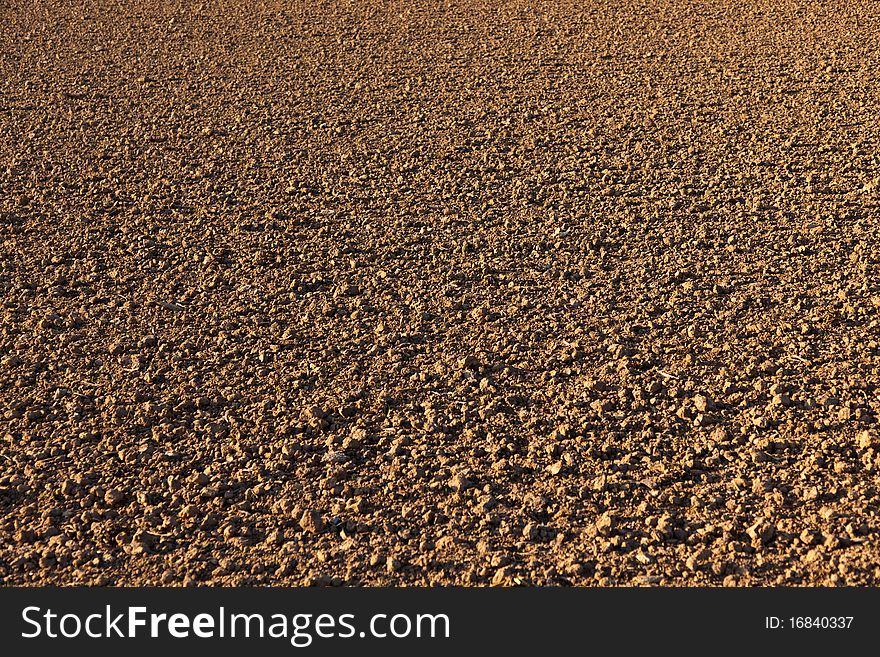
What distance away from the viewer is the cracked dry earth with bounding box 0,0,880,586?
10.2 feet

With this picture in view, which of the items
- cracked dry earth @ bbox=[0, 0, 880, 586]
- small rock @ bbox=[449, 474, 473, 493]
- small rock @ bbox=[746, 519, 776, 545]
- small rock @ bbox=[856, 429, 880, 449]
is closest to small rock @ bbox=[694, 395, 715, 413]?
cracked dry earth @ bbox=[0, 0, 880, 586]

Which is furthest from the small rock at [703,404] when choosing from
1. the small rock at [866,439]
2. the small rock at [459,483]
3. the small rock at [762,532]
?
the small rock at [459,483]

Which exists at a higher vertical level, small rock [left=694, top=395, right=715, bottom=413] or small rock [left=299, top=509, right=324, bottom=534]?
small rock [left=694, top=395, right=715, bottom=413]

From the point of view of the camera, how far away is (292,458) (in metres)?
3.46

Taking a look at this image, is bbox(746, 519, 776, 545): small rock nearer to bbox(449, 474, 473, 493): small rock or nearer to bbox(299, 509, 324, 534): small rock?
bbox(449, 474, 473, 493): small rock

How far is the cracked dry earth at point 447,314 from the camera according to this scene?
10.2ft

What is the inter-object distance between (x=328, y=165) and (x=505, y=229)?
1.34 m

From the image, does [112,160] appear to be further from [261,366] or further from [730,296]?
[730,296]

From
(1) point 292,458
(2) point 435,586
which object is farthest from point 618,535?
(1) point 292,458

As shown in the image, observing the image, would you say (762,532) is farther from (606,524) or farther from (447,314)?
(447,314)

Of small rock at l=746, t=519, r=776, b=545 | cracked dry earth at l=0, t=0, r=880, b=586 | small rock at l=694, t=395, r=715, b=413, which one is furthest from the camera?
small rock at l=694, t=395, r=715, b=413

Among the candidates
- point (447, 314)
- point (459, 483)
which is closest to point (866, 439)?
point (459, 483)

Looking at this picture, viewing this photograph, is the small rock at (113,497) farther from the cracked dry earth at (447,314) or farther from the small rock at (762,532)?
the small rock at (762,532)

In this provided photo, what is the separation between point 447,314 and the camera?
4.27 meters
